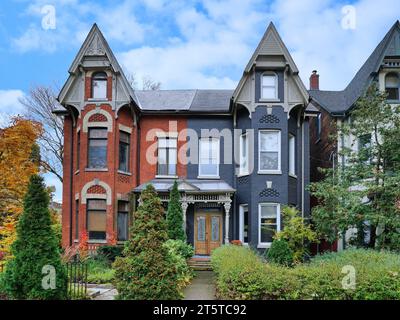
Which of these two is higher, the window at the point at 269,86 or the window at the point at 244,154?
the window at the point at 269,86

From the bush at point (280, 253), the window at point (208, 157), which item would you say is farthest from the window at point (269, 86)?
the bush at point (280, 253)

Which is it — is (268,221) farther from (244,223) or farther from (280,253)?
(280,253)

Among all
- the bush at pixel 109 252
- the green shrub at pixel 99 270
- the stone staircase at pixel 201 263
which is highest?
the bush at pixel 109 252

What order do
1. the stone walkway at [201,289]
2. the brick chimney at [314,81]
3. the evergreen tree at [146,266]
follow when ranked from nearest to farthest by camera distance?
the evergreen tree at [146,266] → the stone walkway at [201,289] → the brick chimney at [314,81]

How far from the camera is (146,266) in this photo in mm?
9102

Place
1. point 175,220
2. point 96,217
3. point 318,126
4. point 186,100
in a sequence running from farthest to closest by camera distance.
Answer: point 318,126 < point 186,100 < point 96,217 < point 175,220

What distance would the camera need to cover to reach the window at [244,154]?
754 inches

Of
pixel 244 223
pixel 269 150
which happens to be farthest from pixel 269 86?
pixel 244 223

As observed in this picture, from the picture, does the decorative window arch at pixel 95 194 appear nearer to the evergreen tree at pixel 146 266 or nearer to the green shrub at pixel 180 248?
the green shrub at pixel 180 248

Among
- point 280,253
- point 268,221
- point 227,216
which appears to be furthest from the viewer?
point 268,221

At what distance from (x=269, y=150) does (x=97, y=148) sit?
26.7 feet

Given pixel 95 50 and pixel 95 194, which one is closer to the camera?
pixel 95 194

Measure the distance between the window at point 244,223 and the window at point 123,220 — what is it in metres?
5.47
